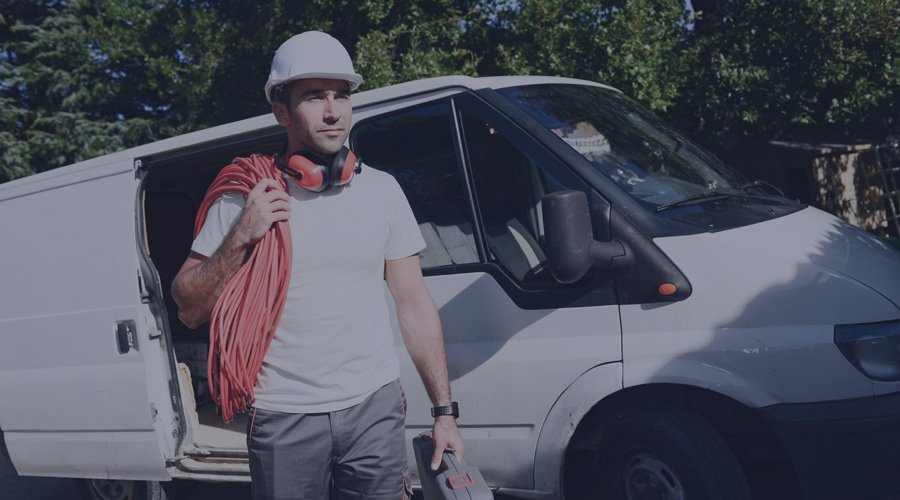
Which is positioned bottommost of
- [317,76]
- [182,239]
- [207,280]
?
[182,239]

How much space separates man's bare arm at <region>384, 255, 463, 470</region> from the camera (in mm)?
2799

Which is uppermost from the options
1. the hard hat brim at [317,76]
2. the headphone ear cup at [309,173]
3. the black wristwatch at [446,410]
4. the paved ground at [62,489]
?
the hard hat brim at [317,76]

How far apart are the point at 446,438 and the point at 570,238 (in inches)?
36.8

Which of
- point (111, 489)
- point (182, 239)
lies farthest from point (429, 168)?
point (182, 239)

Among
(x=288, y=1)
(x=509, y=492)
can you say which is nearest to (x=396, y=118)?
(x=509, y=492)

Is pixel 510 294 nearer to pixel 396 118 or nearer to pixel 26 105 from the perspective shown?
pixel 396 118

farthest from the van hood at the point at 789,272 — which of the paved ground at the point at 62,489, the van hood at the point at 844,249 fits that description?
the paved ground at the point at 62,489

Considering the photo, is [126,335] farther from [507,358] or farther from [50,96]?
[50,96]

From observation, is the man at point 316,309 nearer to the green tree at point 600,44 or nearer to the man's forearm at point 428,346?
the man's forearm at point 428,346

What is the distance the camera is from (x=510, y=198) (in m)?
3.84

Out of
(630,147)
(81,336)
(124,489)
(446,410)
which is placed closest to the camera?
(446,410)

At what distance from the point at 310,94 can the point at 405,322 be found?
80cm

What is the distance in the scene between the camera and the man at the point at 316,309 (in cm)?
251

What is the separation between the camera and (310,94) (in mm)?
2541
